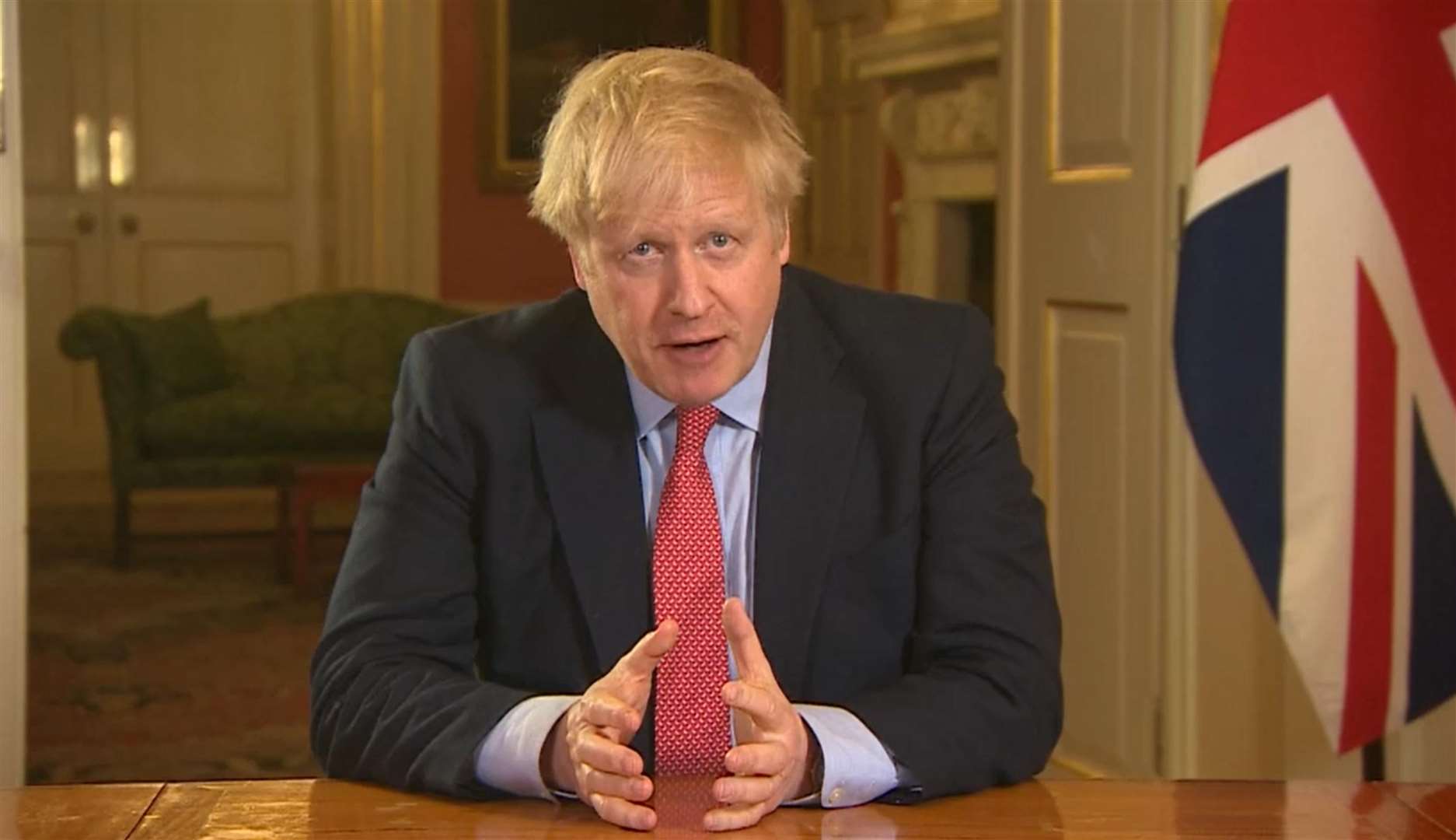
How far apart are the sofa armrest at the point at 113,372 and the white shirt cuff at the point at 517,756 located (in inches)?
216

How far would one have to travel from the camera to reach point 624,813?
1337 millimetres

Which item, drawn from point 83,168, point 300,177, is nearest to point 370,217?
point 300,177

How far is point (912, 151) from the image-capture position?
5.64 m

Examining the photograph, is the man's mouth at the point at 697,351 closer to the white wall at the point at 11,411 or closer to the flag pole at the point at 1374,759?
the flag pole at the point at 1374,759

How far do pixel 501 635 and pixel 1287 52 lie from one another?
130 cm

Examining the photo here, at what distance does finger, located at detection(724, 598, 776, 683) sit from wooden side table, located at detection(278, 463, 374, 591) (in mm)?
4722

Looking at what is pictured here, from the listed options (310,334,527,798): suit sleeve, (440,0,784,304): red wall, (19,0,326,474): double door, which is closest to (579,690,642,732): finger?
(310,334,527,798): suit sleeve

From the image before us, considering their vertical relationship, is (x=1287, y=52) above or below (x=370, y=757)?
above

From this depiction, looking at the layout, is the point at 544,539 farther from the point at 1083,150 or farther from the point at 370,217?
the point at 370,217

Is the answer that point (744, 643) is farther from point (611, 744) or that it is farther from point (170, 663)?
point (170, 663)

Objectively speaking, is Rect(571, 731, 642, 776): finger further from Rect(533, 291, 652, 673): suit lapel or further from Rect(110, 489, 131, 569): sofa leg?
Rect(110, 489, 131, 569): sofa leg

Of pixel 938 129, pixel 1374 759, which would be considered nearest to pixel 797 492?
pixel 1374 759

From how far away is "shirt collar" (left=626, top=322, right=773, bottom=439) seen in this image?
1758 mm

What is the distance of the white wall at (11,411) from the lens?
2.94 metres
